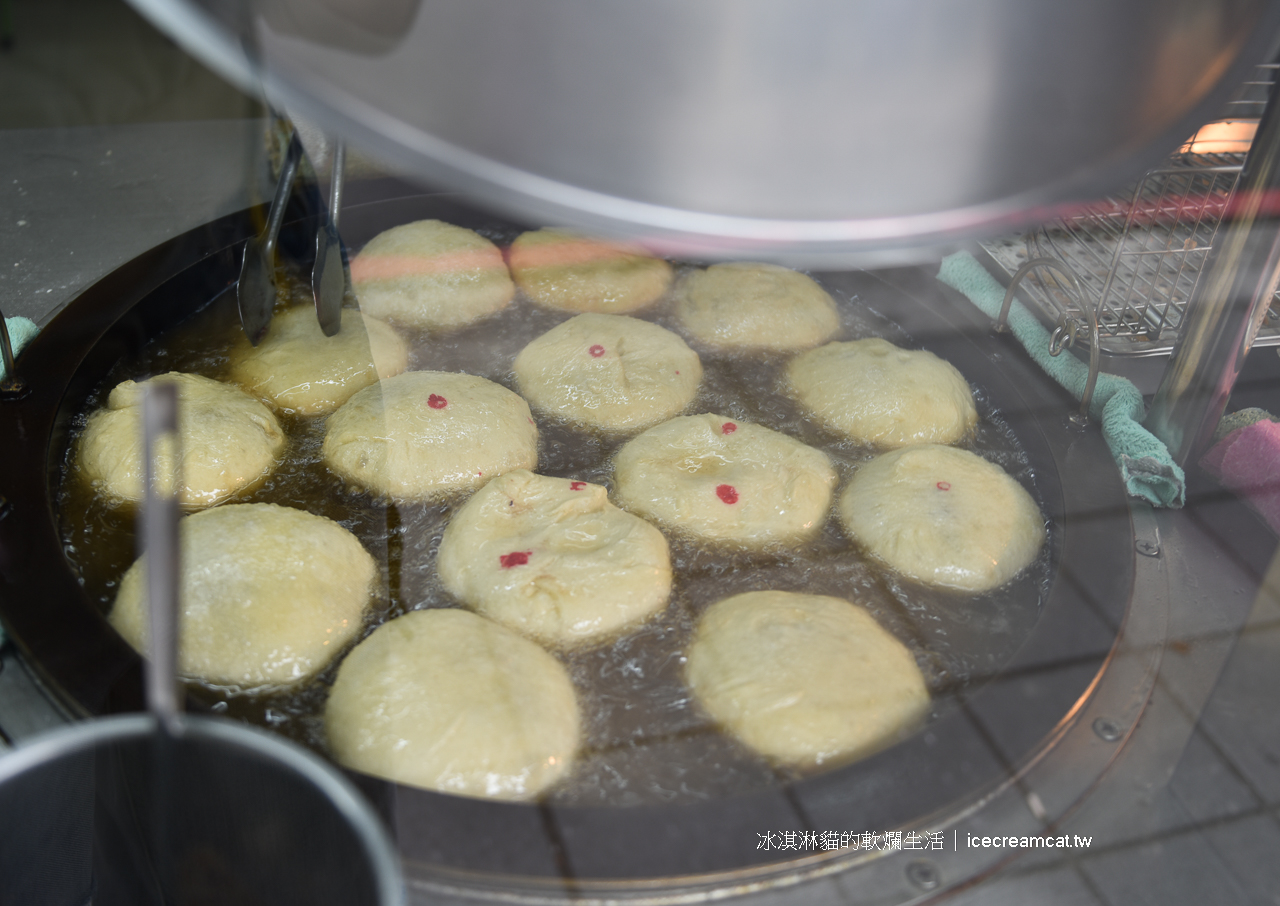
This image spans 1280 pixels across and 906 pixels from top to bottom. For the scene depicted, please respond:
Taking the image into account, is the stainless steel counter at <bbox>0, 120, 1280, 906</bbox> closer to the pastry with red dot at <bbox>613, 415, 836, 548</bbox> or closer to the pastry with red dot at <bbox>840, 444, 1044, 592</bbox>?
the pastry with red dot at <bbox>840, 444, 1044, 592</bbox>

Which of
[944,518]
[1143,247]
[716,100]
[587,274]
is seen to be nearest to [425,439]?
[587,274]

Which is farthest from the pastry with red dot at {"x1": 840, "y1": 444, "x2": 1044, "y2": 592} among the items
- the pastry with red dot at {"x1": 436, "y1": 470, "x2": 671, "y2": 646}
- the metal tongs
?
the metal tongs

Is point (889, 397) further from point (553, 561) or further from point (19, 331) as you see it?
point (19, 331)

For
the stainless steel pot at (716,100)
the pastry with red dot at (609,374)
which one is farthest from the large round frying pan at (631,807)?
the stainless steel pot at (716,100)

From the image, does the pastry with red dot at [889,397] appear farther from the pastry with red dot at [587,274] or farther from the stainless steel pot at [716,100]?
the stainless steel pot at [716,100]

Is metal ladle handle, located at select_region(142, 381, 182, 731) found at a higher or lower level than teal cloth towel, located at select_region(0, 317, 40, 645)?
higher

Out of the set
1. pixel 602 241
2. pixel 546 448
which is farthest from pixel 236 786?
pixel 602 241
